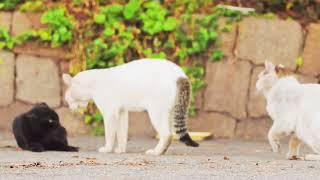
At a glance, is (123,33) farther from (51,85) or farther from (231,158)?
(231,158)

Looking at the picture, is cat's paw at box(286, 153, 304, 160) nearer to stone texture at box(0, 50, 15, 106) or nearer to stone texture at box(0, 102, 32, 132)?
stone texture at box(0, 102, 32, 132)

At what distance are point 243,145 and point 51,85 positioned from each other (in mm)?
A: 2607

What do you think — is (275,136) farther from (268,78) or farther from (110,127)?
(110,127)

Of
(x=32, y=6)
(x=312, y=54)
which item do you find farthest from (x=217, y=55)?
(x=32, y=6)

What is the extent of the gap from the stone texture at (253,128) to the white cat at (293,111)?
282cm

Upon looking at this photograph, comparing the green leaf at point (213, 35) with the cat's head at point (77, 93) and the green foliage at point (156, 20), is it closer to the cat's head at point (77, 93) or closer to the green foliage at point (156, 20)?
the green foliage at point (156, 20)

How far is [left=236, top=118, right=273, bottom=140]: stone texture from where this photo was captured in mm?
11656

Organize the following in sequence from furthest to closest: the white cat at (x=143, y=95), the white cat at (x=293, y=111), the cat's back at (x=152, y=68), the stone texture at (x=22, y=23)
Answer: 1. the stone texture at (x=22, y=23)
2. the cat's back at (x=152, y=68)
3. the white cat at (x=143, y=95)
4. the white cat at (x=293, y=111)

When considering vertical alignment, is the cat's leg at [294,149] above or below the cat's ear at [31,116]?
below

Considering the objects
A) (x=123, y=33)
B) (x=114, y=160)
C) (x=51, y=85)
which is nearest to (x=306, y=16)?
(x=123, y=33)

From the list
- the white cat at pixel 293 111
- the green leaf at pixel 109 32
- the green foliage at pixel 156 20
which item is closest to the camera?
the white cat at pixel 293 111

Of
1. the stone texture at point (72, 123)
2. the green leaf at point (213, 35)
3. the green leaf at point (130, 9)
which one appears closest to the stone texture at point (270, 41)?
the green leaf at point (213, 35)

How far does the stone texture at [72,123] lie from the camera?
39.2 feet

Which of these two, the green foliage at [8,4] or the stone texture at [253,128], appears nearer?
the stone texture at [253,128]
